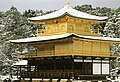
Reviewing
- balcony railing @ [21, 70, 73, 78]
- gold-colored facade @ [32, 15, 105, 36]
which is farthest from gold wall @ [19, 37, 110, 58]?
gold-colored facade @ [32, 15, 105, 36]

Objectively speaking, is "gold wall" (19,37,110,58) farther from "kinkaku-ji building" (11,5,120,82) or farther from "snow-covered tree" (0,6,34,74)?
"snow-covered tree" (0,6,34,74)

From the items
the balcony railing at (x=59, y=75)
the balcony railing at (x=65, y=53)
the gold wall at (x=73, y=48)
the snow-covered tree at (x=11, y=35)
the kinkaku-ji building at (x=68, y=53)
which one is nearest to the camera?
the balcony railing at (x=59, y=75)

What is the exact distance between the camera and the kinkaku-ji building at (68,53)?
37.0 m

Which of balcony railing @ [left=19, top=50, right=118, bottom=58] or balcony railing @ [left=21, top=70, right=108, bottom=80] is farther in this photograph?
balcony railing @ [left=19, top=50, right=118, bottom=58]

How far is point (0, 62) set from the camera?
178 ft

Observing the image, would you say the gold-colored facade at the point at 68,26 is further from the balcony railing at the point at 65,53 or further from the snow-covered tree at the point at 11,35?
the snow-covered tree at the point at 11,35

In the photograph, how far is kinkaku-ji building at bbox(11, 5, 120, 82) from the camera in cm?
3703

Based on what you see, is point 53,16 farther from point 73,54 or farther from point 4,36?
point 4,36

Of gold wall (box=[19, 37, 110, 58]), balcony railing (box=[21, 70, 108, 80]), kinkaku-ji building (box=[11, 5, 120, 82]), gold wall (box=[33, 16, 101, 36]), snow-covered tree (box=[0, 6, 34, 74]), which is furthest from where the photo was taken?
snow-covered tree (box=[0, 6, 34, 74])

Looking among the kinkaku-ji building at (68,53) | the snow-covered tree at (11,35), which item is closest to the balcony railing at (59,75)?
the kinkaku-ji building at (68,53)

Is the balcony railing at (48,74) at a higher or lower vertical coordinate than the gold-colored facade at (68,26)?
lower

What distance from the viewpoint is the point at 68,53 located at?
36656mm

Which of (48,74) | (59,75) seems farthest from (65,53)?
(48,74)

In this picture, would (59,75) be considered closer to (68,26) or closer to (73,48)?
(73,48)
